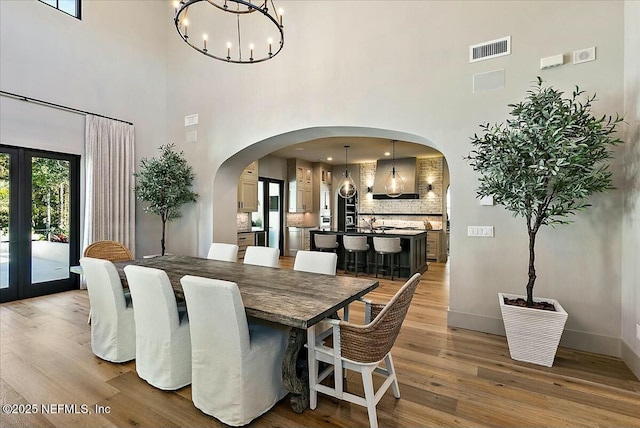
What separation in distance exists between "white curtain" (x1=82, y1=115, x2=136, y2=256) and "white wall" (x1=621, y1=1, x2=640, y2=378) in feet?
21.7

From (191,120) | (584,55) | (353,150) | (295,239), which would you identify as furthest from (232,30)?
(295,239)

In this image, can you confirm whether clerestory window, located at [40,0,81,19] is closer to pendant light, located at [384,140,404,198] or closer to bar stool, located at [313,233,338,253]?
bar stool, located at [313,233,338,253]

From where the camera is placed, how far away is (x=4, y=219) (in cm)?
445

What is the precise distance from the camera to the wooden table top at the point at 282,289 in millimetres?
1825

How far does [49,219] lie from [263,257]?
3.83 metres

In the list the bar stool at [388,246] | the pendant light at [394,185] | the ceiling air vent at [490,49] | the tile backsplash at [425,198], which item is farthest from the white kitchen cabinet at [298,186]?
the ceiling air vent at [490,49]

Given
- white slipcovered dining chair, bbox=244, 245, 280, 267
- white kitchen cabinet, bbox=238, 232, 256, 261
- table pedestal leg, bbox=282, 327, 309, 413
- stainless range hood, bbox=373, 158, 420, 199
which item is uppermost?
stainless range hood, bbox=373, 158, 420, 199

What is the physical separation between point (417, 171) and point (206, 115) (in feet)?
19.9

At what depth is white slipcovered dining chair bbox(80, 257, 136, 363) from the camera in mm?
2607

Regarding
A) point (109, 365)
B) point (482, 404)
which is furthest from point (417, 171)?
point (109, 365)

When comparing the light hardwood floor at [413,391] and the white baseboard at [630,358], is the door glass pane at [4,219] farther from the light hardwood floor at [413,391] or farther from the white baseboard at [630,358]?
the white baseboard at [630,358]

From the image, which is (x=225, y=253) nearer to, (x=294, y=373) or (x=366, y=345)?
(x=294, y=373)

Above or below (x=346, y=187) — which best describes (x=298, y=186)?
above

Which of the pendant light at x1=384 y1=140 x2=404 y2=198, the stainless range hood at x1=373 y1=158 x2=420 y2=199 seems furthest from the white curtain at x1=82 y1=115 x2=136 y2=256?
the stainless range hood at x1=373 y1=158 x2=420 y2=199
